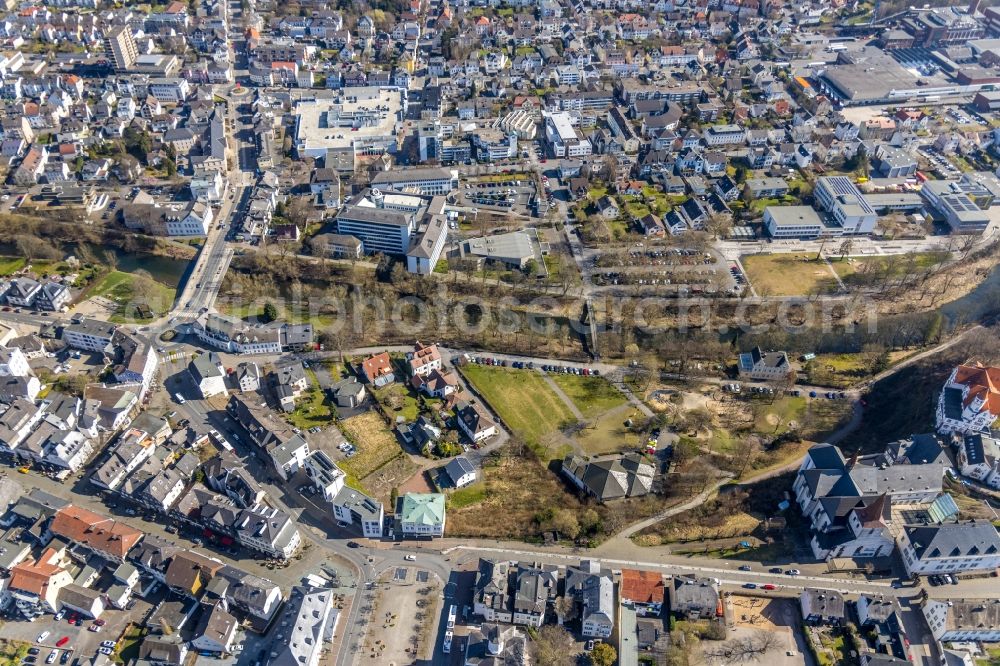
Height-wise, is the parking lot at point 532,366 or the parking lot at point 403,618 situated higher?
the parking lot at point 403,618

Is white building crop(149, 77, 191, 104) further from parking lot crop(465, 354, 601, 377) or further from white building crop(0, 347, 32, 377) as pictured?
parking lot crop(465, 354, 601, 377)

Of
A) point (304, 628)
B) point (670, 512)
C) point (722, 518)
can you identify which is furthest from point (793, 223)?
point (304, 628)

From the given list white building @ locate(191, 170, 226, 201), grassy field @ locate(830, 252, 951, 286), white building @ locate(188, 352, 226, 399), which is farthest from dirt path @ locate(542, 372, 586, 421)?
white building @ locate(191, 170, 226, 201)

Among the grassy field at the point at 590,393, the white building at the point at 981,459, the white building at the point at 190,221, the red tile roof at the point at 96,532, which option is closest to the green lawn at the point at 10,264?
the white building at the point at 190,221

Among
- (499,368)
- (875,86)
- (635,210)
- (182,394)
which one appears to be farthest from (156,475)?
(875,86)

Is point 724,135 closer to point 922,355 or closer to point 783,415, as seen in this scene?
point 922,355

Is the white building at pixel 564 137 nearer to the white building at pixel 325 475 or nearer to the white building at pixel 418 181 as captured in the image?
the white building at pixel 418 181

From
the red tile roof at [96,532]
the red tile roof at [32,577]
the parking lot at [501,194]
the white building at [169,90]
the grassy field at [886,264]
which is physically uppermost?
the white building at [169,90]

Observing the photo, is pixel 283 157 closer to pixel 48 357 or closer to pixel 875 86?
pixel 48 357
